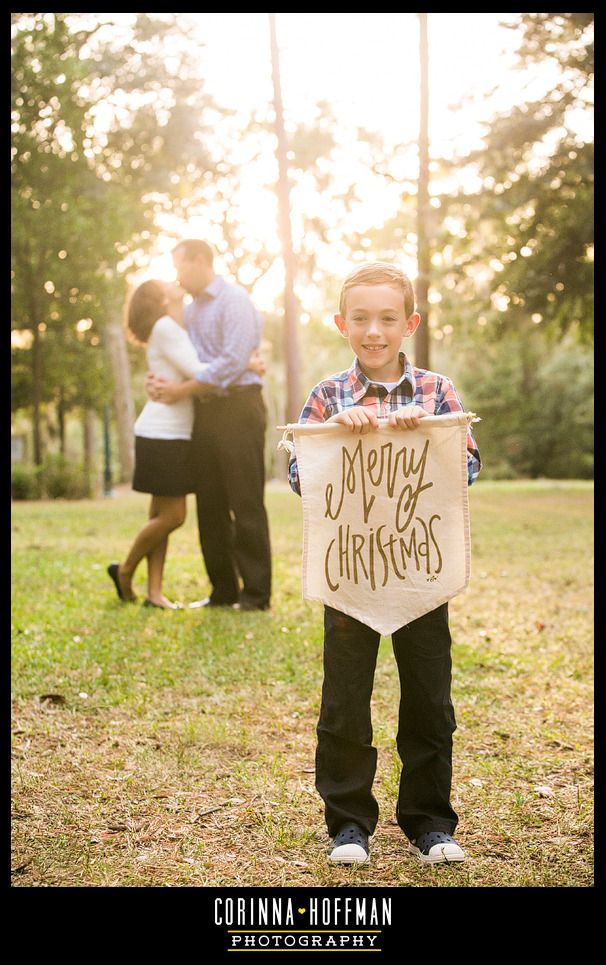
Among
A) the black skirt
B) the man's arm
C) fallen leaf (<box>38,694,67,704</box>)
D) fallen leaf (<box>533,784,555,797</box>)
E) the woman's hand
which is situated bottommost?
fallen leaf (<box>533,784,555,797</box>)

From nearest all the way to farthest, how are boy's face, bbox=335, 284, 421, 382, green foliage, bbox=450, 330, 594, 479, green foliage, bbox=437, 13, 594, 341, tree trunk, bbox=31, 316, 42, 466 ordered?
1. boy's face, bbox=335, 284, 421, 382
2. green foliage, bbox=437, 13, 594, 341
3. tree trunk, bbox=31, 316, 42, 466
4. green foliage, bbox=450, 330, 594, 479

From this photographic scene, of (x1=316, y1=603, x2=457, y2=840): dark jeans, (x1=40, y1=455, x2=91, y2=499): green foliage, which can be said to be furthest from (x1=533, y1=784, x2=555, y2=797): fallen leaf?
(x1=40, y1=455, x2=91, y2=499): green foliage

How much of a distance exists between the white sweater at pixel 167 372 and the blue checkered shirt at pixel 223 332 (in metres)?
0.13

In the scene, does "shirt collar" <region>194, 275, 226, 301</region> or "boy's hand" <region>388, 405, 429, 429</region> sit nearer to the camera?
"boy's hand" <region>388, 405, 429, 429</region>

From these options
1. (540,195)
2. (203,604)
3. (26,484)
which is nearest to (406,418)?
(203,604)

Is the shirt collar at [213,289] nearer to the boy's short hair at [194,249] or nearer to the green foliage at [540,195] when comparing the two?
the boy's short hair at [194,249]

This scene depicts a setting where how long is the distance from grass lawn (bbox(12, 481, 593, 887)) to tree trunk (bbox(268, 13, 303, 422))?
12069 millimetres

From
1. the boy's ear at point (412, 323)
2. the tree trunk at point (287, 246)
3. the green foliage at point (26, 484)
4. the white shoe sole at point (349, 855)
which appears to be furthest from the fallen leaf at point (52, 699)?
the green foliage at point (26, 484)

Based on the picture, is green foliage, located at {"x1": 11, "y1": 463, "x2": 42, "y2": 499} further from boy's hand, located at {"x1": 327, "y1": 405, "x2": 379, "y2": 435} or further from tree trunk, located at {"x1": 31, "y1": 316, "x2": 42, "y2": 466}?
boy's hand, located at {"x1": 327, "y1": 405, "x2": 379, "y2": 435}

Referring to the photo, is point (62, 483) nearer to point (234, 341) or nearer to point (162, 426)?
point (162, 426)

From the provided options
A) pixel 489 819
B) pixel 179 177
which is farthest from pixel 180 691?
pixel 179 177

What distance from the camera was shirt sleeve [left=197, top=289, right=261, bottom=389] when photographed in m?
6.00

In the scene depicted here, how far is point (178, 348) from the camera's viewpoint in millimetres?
6109

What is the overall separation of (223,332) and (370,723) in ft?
12.6
